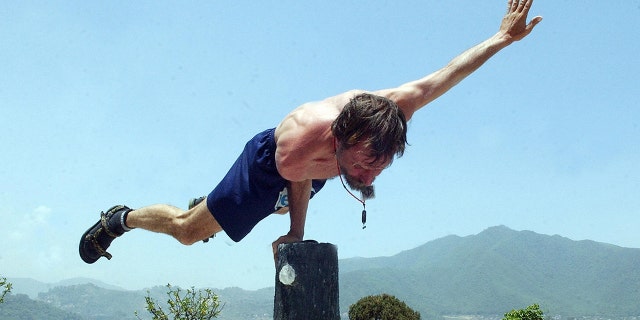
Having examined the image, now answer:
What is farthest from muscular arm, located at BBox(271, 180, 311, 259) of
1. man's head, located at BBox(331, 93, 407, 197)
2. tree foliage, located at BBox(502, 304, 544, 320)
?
tree foliage, located at BBox(502, 304, 544, 320)

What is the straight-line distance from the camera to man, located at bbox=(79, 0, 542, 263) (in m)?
3.83

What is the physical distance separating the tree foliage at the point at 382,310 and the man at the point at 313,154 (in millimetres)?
46716

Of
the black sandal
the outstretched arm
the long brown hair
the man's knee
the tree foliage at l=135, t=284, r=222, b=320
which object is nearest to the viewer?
the long brown hair

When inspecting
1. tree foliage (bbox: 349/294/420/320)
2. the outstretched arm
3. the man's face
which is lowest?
the man's face

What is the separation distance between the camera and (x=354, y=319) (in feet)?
172

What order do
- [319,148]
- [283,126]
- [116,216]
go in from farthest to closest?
[116,216]
[283,126]
[319,148]

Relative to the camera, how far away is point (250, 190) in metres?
5.00

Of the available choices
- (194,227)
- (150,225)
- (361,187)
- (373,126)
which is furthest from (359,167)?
(150,225)

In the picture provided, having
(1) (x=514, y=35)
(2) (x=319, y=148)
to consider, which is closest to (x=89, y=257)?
(2) (x=319, y=148)

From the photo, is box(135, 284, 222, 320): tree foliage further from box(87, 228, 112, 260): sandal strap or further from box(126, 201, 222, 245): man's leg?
box(126, 201, 222, 245): man's leg

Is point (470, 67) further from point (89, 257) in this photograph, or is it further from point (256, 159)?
point (89, 257)

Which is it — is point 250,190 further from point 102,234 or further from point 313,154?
point 102,234

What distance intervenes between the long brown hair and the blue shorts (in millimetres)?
1146

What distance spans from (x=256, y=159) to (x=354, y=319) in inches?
1952
